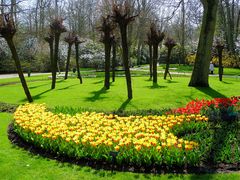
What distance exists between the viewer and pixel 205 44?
17.6 metres

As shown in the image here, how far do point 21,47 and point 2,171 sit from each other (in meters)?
41.0

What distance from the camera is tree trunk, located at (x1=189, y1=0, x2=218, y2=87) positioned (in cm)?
1747

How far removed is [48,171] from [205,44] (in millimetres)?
13666

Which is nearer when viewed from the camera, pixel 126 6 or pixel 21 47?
pixel 126 6

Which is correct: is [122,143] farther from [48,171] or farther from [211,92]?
[211,92]

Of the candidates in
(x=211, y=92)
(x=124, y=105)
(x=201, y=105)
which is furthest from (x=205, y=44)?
(x=201, y=105)

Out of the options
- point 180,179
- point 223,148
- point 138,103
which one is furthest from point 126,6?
point 180,179

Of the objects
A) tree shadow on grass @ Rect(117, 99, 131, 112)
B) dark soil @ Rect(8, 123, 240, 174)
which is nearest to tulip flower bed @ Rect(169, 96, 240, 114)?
tree shadow on grass @ Rect(117, 99, 131, 112)

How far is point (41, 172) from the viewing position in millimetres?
6062

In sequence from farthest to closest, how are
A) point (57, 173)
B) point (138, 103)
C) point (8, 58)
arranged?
1. point (8, 58)
2. point (138, 103)
3. point (57, 173)

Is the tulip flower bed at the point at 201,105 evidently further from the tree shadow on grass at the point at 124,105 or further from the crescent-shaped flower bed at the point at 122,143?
the tree shadow on grass at the point at 124,105

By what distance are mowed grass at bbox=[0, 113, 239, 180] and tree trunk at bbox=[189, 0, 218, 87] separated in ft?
41.4

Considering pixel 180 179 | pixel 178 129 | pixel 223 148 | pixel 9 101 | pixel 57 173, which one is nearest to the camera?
pixel 180 179

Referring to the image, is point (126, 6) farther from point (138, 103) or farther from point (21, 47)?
point (21, 47)
